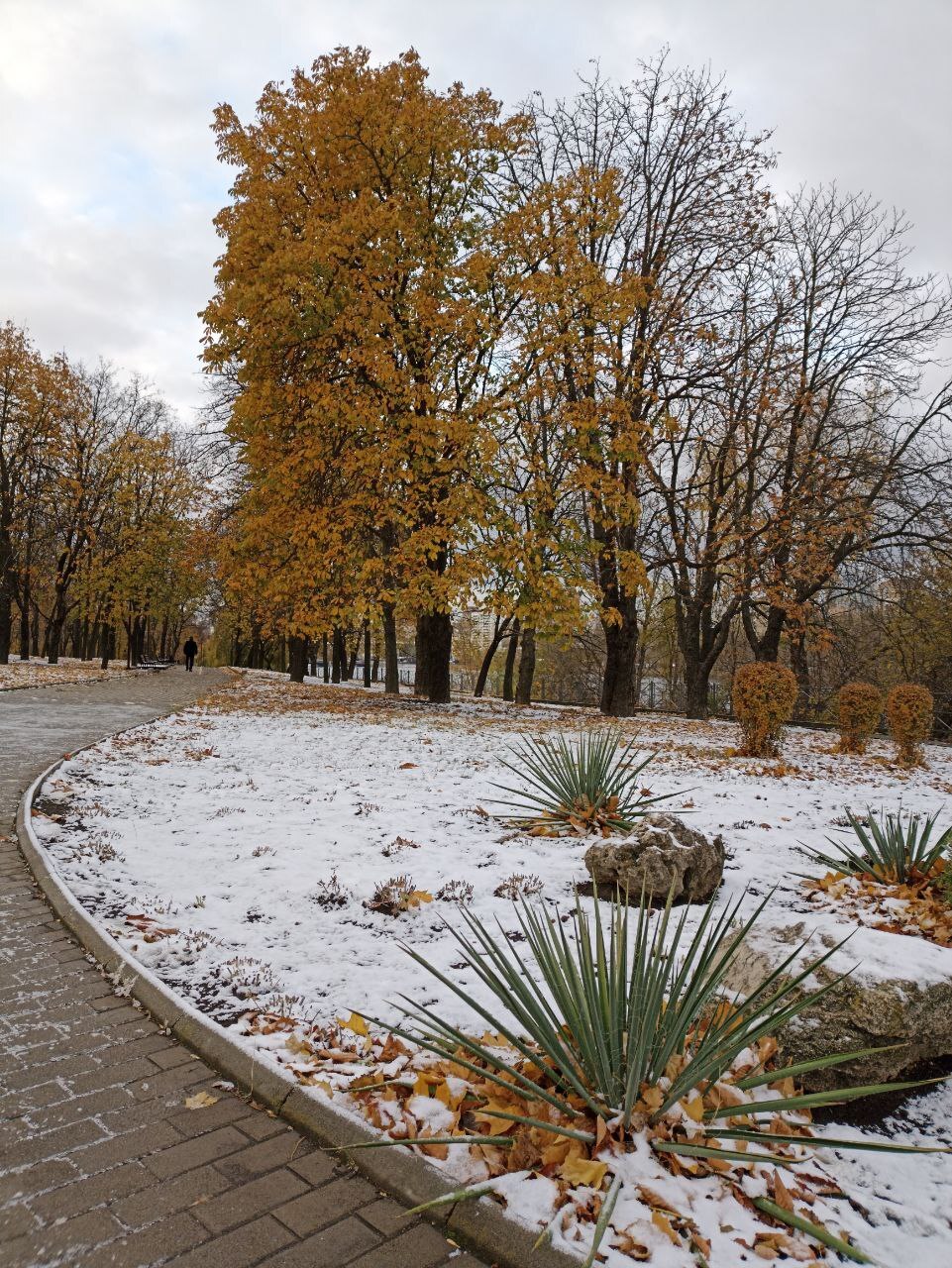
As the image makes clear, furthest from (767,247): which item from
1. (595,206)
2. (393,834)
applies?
(393,834)

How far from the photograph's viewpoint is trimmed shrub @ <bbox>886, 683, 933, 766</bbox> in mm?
10203

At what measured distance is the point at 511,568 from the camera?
1288 centimetres

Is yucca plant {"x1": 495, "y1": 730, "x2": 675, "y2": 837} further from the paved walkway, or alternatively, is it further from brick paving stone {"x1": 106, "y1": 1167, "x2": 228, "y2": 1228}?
brick paving stone {"x1": 106, "y1": 1167, "x2": 228, "y2": 1228}

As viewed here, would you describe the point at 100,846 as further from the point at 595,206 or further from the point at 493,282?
the point at 595,206

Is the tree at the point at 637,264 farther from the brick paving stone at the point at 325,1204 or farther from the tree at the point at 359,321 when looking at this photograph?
the brick paving stone at the point at 325,1204

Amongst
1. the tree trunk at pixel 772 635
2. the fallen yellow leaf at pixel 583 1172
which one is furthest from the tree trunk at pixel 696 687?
the fallen yellow leaf at pixel 583 1172

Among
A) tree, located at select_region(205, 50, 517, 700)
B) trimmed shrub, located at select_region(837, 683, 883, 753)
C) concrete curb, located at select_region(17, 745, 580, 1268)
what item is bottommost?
concrete curb, located at select_region(17, 745, 580, 1268)

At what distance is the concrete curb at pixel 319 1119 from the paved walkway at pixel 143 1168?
4cm

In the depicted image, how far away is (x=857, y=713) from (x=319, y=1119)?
35.5 feet

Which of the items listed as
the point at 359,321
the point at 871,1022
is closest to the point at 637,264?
the point at 359,321

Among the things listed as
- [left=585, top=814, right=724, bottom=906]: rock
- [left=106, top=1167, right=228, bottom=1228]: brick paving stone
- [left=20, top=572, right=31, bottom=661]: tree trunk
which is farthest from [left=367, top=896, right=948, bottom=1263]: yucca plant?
[left=20, top=572, right=31, bottom=661]: tree trunk

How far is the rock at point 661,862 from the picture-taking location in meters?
4.30

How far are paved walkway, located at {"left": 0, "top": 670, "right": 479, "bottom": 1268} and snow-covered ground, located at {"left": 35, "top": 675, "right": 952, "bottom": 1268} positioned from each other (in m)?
0.35

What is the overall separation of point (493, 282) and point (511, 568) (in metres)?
6.01
